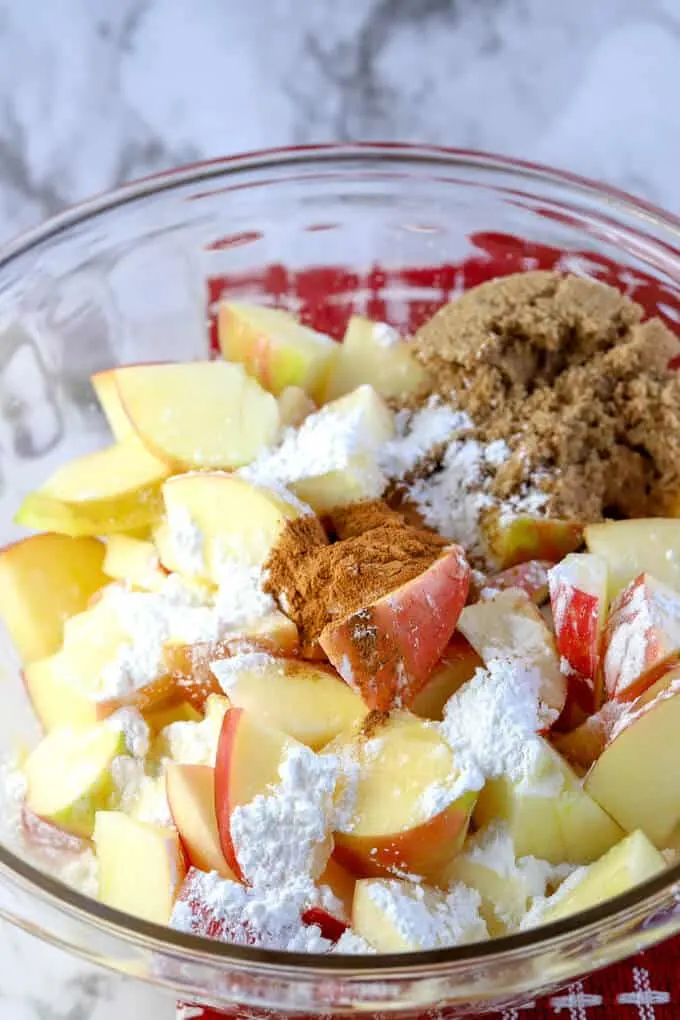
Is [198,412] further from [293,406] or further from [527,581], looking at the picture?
[527,581]

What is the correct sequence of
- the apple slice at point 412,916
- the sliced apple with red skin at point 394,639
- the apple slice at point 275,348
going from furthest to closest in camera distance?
1. the apple slice at point 275,348
2. the sliced apple with red skin at point 394,639
3. the apple slice at point 412,916

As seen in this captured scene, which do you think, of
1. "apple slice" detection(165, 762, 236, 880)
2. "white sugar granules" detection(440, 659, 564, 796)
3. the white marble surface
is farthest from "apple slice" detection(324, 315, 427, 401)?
the white marble surface

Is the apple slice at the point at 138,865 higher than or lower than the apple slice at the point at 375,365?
lower

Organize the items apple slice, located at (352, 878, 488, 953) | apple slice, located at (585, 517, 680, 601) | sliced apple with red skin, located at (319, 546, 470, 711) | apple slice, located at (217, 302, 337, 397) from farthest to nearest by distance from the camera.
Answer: apple slice, located at (217, 302, 337, 397) → apple slice, located at (585, 517, 680, 601) → sliced apple with red skin, located at (319, 546, 470, 711) → apple slice, located at (352, 878, 488, 953)

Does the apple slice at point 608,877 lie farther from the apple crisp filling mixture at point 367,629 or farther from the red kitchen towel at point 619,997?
the red kitchen towel at point 619,997

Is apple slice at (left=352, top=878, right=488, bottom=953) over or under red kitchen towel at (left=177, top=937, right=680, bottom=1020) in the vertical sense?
over

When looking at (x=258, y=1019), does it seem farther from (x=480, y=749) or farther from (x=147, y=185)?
(x=147, y=185)

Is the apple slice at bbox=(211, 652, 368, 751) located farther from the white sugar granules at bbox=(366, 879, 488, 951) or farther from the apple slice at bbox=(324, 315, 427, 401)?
the apple slice at bbox=(324, 315, 427, 401)

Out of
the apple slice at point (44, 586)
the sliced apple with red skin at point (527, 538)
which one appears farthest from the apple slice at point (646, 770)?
the apple slice at point (44, 586)

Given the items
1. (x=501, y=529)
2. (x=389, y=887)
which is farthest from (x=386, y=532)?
(x=389, y=887)
